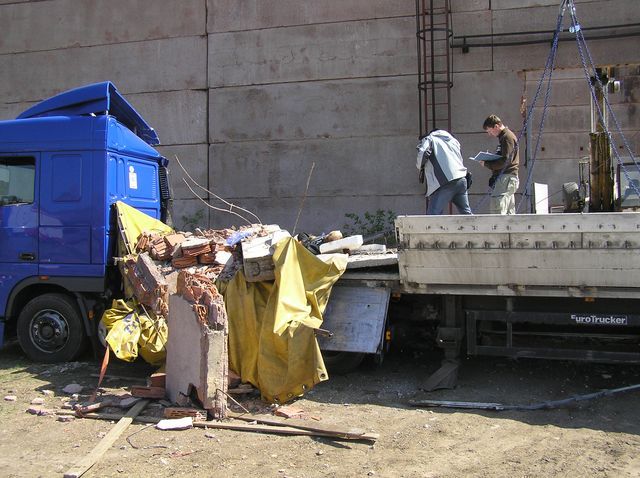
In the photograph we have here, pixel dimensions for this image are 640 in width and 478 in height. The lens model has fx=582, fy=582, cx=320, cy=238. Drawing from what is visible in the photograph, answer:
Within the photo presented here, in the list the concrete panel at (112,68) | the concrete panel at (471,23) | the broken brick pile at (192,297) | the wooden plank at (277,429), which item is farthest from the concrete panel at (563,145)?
the wooden plank at (277,429)

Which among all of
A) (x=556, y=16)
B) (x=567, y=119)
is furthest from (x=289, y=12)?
(x=567, y=119)

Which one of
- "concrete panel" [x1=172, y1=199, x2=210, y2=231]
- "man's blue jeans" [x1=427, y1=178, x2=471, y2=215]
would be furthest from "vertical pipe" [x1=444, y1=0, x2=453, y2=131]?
"concrete panel" [x1=172, y1=199, x2=210, y2=231]

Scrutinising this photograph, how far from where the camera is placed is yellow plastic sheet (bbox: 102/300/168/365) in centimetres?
561

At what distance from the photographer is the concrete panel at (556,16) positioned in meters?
10.3

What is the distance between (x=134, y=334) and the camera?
5.76m

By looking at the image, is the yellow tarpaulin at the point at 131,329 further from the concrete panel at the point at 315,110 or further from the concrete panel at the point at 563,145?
the concrete panel at the point at 563,145

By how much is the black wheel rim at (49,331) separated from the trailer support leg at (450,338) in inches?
155

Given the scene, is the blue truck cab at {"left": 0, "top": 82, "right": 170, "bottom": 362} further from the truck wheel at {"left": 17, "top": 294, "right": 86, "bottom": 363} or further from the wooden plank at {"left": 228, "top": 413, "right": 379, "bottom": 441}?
the wooden plank at {"left": 228, "top": 413, "right": 379, "bottom": 441}

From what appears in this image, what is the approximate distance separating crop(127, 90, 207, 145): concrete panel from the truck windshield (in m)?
5.69

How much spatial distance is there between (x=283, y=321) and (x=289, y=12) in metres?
8.23

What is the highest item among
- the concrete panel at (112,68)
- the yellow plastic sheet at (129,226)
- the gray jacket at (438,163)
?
the concrete panel at (112,68)

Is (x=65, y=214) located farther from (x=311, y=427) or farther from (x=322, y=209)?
(x=322, y=209)

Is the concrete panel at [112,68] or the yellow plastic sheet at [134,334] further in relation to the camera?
the concrete panel at [112,68]

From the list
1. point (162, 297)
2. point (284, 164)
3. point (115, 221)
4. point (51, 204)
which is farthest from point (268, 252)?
point (284, 164)
